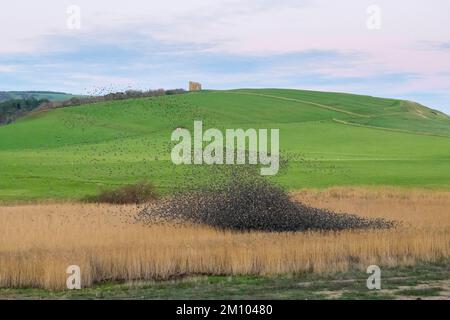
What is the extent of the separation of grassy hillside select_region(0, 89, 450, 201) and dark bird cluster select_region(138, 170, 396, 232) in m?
16.3

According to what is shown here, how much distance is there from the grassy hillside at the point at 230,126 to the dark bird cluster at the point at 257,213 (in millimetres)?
16275

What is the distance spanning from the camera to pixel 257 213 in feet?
88.0

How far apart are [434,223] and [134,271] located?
13.5m

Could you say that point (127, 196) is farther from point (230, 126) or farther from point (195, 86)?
point (195, 86)

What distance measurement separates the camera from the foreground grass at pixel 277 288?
16.4 metres

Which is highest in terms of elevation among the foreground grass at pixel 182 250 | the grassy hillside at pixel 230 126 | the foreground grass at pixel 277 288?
the grassy hillside at pixel 230 126

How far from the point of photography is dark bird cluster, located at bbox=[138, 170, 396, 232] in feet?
88.0

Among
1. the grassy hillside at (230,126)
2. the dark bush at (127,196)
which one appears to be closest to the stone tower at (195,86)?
the grassy hillside at (230,126)

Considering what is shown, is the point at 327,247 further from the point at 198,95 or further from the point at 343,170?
the point at 198,95

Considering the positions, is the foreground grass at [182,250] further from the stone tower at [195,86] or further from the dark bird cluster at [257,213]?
the stone tower at [195,86]

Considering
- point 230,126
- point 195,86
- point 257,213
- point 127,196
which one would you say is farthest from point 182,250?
point 195,86

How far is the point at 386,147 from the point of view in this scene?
81562mm

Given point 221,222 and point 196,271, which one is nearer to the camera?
point 196,271
